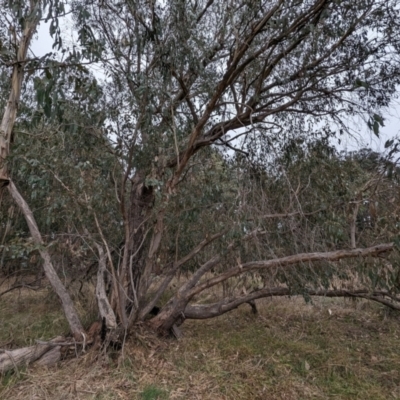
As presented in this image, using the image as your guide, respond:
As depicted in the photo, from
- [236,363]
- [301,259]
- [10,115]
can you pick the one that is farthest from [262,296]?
[10,115]

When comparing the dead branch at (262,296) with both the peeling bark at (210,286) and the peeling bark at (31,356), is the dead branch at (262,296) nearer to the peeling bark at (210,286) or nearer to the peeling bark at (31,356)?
the peeling bark at (210,286)

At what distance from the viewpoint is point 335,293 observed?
15.6ft

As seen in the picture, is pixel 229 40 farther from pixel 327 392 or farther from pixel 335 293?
pixel 327 392

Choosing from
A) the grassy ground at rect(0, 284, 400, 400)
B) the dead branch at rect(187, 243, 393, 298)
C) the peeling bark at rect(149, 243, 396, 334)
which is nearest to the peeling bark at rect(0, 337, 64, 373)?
the grassy ground at rect(0, 284, 400, 400)

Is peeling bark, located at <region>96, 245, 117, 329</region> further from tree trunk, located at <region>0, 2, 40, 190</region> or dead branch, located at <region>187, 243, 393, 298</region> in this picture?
tree trunk, located at <region>0, 2, 40, 190</region>

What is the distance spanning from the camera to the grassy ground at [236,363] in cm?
353

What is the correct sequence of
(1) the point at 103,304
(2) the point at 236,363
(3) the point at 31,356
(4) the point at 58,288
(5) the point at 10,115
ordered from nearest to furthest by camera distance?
(5) the point at 10,115 < (3) the point at 31,356 < (2) the point at 236,363 < (1) the point at 103,304 < (4) the point at 58,288

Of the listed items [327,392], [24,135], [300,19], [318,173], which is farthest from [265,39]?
[327,392]

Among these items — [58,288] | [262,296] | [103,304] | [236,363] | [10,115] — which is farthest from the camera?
[262,296]

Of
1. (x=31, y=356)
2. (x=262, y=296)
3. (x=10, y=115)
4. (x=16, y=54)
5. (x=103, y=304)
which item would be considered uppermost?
(x=16, y=54)

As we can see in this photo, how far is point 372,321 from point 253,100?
4.10 meters

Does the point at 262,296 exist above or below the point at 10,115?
below

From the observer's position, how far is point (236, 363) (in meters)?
4.13

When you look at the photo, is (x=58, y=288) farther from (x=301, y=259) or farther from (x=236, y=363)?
(x=301, y=259)
